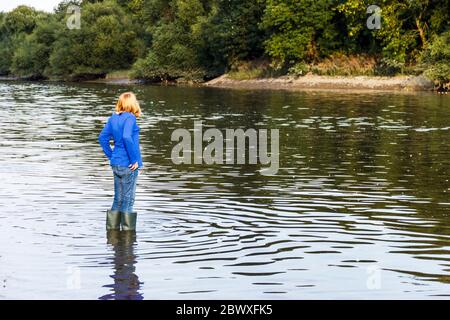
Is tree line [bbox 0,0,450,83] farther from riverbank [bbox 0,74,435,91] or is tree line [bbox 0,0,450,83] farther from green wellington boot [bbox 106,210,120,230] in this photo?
green wellington boot [bbox 106,210,120,230]

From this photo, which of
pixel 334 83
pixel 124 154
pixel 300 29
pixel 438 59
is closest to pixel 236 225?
pixel 124 154

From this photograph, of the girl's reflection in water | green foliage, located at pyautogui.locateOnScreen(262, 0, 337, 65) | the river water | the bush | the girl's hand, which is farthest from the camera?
green foliage, located at pyautogui.locateOnScreen(262, 0, 337, 65)

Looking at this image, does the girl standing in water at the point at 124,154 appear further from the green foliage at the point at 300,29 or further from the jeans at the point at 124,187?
the green foliage at the point at 300,29

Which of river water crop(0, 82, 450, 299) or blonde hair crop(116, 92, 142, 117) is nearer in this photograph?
river water crop(0, 82, 450, 299)

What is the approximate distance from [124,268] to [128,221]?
248cm

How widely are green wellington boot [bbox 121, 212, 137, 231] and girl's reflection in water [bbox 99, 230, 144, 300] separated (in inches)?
3.8

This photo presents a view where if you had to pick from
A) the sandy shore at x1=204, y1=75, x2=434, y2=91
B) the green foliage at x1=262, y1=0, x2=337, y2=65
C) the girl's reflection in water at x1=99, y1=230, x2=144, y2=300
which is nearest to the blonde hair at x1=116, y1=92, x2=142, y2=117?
the girl's reflection in water at x1=99, y1=230, x2=144, y2=300

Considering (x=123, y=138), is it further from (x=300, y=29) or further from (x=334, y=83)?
(x=300, y=29)

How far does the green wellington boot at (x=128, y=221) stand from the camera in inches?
575

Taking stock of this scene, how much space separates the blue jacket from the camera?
14289mm

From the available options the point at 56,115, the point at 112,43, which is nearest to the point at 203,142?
the point at 56,115

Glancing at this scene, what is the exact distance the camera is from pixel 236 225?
1532 centimetres
